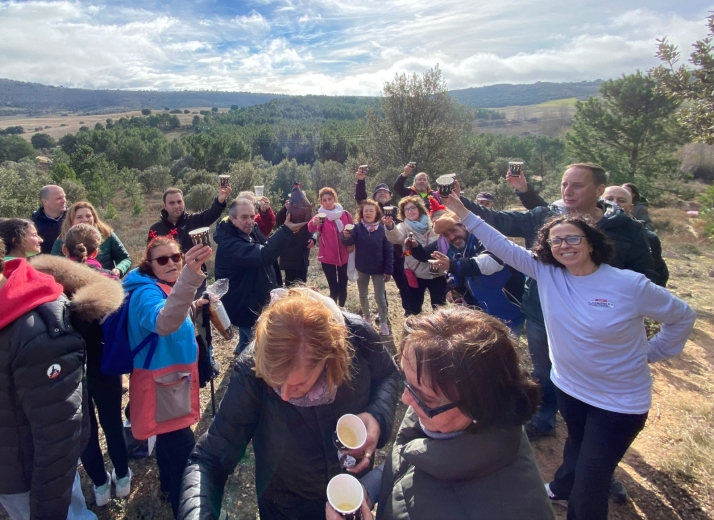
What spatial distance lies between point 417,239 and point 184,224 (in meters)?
2.86

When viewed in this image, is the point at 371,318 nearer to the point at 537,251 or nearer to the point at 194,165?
the point at 537,251

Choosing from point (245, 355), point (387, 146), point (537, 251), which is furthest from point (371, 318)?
point (387, 146)

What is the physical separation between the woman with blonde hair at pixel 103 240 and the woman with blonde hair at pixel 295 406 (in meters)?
2.96

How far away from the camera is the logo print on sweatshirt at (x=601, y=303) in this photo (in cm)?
204

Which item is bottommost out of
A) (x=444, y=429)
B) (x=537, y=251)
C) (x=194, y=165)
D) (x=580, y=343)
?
(x=194, y=165)

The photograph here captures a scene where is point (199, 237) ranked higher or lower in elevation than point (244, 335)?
higher

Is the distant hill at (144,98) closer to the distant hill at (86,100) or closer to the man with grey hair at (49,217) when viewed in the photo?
the distant hill at (86,100)

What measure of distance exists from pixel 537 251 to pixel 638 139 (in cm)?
2442

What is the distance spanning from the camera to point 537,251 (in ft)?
7.89

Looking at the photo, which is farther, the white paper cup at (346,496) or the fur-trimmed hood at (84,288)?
the fur-trimmed hood at (84,288)

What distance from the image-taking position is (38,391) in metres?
1.79

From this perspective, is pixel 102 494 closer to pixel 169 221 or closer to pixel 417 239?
pixel 169 221

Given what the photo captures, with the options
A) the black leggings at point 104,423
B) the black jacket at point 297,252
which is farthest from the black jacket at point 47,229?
the black jacket at point 297,252

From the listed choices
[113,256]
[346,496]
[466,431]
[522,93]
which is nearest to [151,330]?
[346,496]
